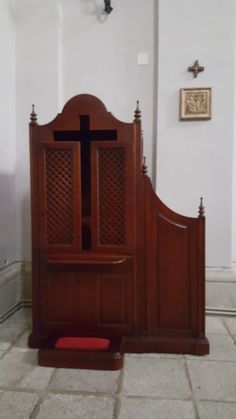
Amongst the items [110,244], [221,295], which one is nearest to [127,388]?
[110,244]

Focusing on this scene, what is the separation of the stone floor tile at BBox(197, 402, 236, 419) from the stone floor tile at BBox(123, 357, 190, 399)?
114mm

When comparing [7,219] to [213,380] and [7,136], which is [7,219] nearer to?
[7,136]

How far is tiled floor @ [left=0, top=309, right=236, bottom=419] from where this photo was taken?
4.92ft

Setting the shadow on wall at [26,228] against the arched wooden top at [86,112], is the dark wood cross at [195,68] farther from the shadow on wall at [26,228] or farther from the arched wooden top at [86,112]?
the shadow on wall at [26,228]

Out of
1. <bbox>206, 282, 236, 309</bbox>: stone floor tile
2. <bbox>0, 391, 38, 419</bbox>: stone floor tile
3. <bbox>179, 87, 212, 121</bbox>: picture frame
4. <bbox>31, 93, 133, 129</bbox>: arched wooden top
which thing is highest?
<bbox>179, 87, 212, 121</bbox>: picture frame

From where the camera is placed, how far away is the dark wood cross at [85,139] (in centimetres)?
208

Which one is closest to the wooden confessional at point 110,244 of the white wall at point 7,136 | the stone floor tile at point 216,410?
the stone floor tile at point 216,410

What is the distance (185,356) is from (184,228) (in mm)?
842

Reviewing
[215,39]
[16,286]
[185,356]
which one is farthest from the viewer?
[16,286]

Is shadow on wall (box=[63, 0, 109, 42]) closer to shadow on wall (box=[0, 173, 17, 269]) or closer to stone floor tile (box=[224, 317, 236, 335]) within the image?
shadow on wall (box=[0, 173, 17, 269])

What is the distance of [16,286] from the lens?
280 cm

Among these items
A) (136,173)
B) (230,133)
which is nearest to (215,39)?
(230,133)

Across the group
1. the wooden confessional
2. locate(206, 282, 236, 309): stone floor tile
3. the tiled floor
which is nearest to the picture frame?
the wooden confessional

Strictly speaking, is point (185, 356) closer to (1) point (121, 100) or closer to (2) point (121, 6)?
(1) point (121, 100)
